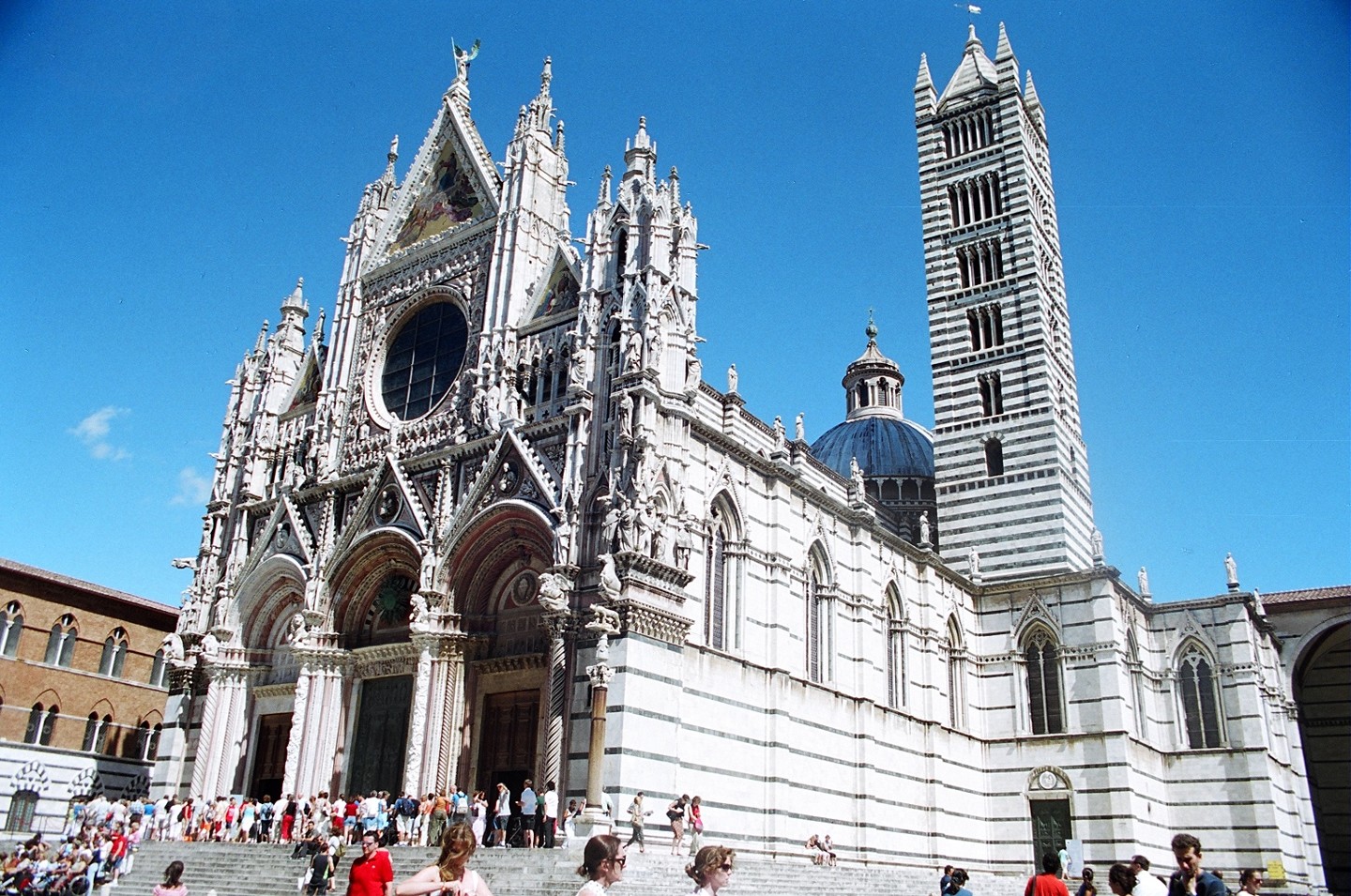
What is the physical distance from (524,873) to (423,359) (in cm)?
1519

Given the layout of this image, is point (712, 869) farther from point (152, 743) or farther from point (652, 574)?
point (152, 743)

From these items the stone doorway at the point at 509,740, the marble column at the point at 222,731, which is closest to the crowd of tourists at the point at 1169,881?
the stone doorway at the point at 509,740

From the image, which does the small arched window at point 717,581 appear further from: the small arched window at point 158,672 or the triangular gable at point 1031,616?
the small arched window at point 158,672

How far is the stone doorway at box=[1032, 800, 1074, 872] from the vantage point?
100 ft

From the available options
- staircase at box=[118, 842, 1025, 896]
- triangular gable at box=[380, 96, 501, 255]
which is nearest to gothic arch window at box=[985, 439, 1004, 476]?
staircase at box=[118, 842, 1025, 896]

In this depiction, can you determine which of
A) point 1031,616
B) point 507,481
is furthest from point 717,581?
point 1031,616

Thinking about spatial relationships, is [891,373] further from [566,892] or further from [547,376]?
[566,892]

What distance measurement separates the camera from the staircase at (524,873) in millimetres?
16953

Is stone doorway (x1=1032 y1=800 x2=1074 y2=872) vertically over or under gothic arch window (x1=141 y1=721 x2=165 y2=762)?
under

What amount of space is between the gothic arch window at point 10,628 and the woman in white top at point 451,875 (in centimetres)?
3038

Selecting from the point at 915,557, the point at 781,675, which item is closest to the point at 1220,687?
the point at 915,557

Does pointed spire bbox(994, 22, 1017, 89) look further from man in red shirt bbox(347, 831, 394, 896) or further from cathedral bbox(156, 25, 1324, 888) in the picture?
man in red shirt bbox(347, 831, 394, 896)

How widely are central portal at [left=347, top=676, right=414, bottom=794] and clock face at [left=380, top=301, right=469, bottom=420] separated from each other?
665 centimetres

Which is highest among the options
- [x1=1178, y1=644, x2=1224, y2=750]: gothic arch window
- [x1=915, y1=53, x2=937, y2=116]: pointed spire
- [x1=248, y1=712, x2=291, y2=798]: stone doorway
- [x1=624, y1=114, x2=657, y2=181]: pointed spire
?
[x1=915, y1=53, x2=937, y2=116]: pointed spire
